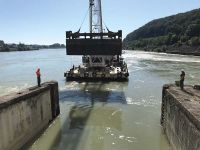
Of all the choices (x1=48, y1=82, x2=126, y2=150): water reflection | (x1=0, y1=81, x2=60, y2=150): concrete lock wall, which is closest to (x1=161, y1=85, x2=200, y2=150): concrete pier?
(x1=48, y1=82, x2=126, y2=150): water reflection

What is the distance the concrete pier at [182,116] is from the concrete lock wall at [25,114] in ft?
29.2

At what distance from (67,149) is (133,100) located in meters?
15.5

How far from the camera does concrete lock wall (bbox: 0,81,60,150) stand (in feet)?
49.4

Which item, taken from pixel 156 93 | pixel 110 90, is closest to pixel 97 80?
pixel 110 90

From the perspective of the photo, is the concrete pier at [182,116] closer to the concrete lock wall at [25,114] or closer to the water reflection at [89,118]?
the water reflection at [89,118]

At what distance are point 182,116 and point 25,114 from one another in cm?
950

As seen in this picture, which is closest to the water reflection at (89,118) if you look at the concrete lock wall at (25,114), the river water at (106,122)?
the river water at (106,122)

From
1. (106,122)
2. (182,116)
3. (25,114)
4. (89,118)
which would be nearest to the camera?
(182,116)

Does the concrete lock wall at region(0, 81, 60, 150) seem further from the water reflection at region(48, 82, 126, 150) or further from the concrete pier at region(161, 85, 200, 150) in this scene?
the concrete pier at region(161, 85, 200, 150)

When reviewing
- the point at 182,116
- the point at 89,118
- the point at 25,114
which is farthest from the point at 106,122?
the point at 182,116

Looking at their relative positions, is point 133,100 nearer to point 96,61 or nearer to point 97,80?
point 97,80

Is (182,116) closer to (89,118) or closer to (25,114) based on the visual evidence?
(25,114)

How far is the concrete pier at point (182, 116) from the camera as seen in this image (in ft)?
39.0

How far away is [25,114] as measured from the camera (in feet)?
57.4
